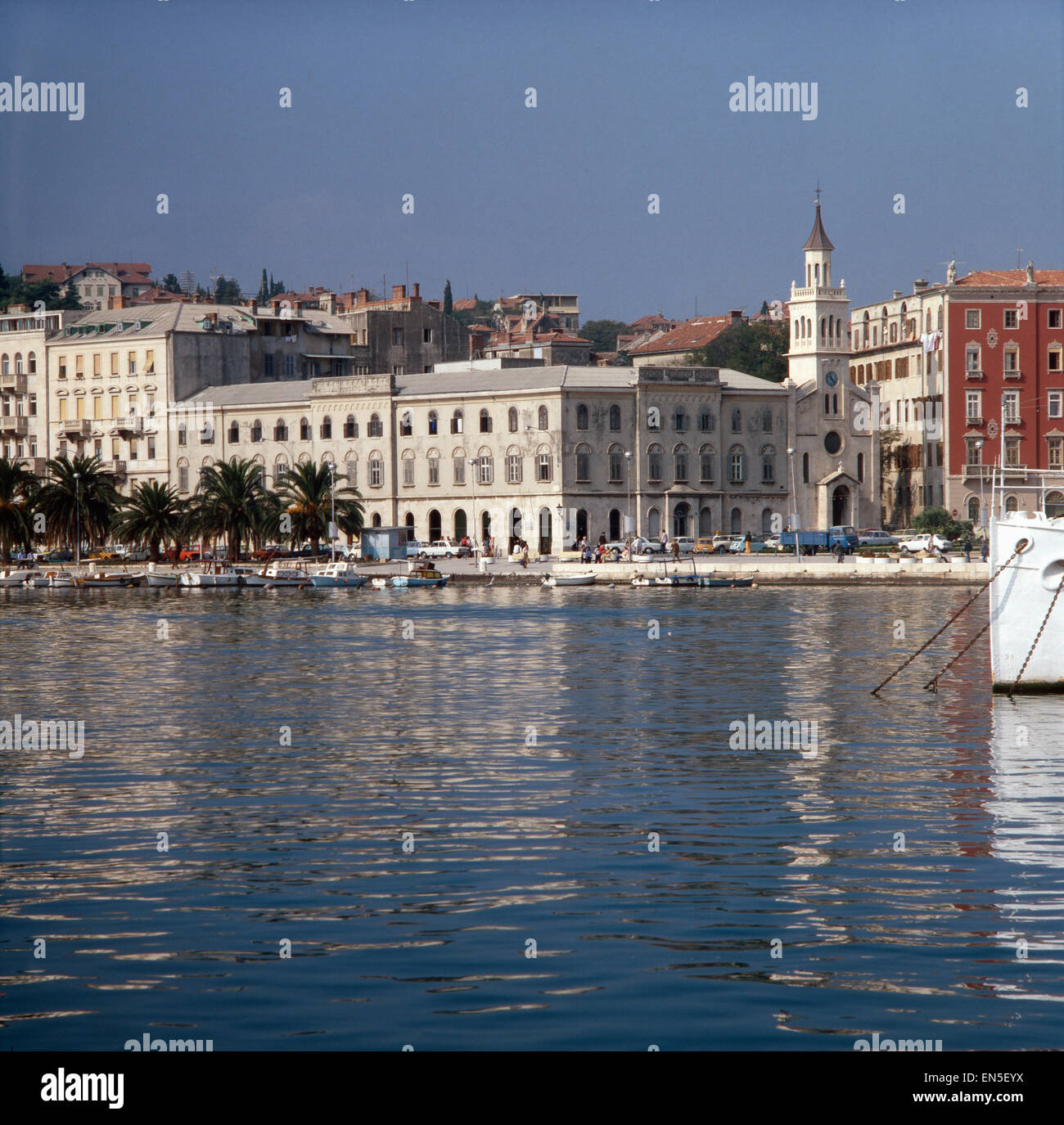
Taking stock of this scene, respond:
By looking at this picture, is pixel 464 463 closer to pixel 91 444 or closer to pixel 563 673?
pixel 91 444

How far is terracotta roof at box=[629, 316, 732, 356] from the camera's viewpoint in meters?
Answer: 135

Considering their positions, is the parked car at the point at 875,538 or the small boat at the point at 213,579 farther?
the parked car at the point at 875,538

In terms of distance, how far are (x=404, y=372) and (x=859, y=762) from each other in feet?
348

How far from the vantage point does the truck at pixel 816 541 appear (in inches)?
3819

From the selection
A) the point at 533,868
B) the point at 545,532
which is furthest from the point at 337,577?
the point at 533,868

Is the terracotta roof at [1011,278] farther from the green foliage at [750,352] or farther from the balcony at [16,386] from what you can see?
the balcony at [16,386]

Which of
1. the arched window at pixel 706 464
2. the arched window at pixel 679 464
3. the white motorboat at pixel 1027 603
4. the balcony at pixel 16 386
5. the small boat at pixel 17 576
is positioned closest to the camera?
the white motorboat at pixel 1027 603

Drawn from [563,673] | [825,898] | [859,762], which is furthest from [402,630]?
[825,898]

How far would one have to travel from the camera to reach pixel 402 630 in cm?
5656

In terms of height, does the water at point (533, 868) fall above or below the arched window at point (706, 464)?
below

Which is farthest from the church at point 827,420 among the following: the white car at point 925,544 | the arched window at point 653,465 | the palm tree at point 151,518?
the palm tree at point 151,518

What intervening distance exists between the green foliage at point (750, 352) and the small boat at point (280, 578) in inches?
2029

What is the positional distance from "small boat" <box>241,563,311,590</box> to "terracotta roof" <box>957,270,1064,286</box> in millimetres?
45507
